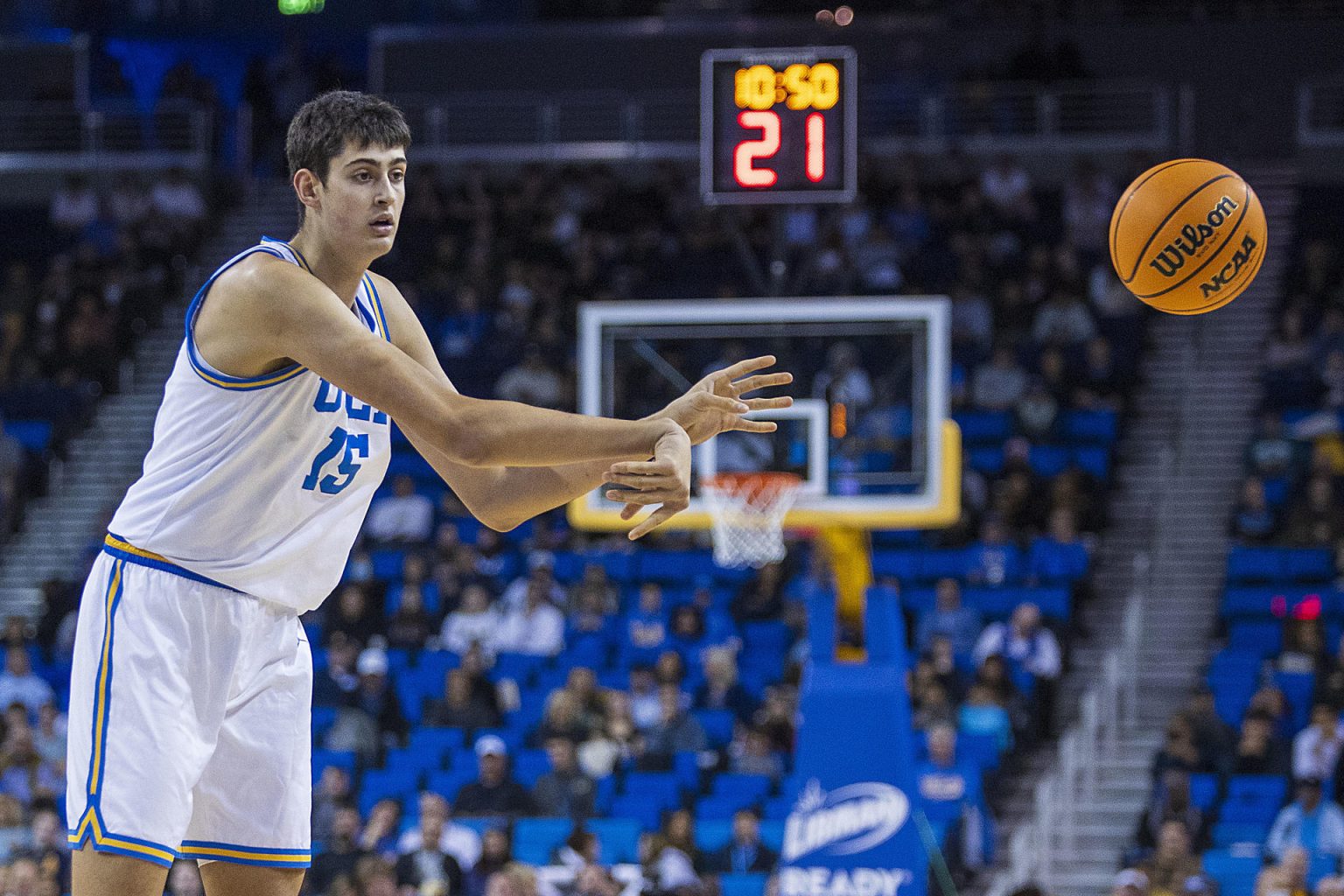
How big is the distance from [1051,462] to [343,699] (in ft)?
18.7

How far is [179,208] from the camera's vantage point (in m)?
18.2

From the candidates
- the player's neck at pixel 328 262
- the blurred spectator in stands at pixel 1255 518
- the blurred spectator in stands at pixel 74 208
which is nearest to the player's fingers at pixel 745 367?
the player's neck at pixel 328 262

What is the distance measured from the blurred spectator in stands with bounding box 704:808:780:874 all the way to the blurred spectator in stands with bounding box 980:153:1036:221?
7837 millimetres

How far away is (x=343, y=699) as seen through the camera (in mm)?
12156

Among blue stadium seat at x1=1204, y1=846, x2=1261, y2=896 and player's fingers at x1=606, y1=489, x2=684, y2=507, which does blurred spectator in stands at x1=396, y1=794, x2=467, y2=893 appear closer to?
blue stadium seat at x1=1204, y1=846, x2=1261, y2=896

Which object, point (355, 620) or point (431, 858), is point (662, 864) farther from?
point (355, 620)

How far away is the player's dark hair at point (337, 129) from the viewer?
343 centimetres

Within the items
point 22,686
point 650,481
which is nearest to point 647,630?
point 22,686

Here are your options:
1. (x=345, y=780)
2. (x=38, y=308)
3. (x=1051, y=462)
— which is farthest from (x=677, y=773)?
(x=38, y=308)

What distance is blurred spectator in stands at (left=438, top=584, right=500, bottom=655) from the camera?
1279 cm

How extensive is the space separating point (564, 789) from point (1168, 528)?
5.89 meters

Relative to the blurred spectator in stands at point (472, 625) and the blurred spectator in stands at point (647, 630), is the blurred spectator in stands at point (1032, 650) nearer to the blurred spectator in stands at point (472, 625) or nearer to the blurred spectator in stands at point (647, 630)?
the blurred spectator in stands at point (647, 630)

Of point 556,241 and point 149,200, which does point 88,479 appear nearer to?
point 149,200

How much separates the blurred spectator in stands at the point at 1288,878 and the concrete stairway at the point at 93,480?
938cm
